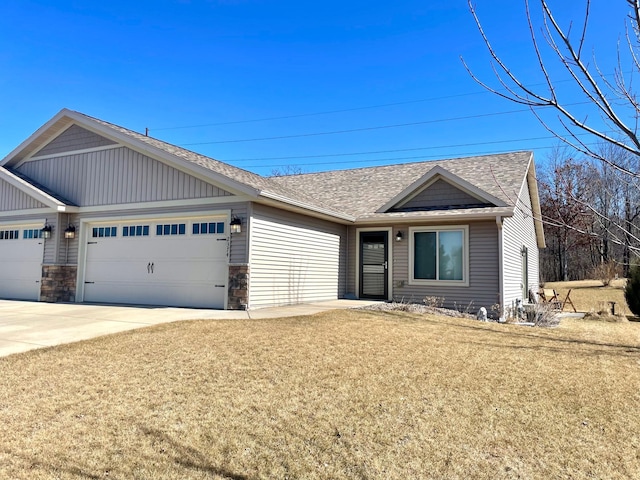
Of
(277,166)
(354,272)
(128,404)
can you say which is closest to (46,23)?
(354,272)

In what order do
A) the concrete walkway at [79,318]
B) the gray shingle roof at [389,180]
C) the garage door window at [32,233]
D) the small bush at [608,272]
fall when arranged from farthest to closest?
the small bush at [608,272] < the gray shingle roof at [389,180] < the garage door window at [32,233] < the concrete walkway at [79,318]

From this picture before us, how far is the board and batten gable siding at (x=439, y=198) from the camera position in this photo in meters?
11.9

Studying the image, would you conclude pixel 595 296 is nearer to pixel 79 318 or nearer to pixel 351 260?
pixel 351 260

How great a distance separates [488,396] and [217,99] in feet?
68.3

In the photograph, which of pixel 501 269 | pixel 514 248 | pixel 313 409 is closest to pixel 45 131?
pixel 313 409

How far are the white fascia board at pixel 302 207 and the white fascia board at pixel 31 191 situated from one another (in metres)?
5.97

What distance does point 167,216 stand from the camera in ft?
34.2

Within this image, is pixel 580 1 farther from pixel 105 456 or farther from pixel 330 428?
pixel 105 456

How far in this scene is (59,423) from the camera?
347 centimetres

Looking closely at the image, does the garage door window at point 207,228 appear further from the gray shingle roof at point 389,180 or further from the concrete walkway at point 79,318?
the gray shingle roof at point 389,180

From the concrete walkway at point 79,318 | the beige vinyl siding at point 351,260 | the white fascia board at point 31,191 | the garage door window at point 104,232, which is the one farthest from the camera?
the beige vinyl siding at point 351,260

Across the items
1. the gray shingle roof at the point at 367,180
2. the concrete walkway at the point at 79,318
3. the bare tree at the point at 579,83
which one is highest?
the gray shingle roof at the point at 367,180

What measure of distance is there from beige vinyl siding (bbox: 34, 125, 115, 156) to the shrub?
16419 mm

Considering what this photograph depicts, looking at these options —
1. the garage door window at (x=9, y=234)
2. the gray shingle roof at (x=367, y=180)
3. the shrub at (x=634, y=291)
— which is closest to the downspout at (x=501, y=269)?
the gray shingle roof at (x=367, y=180)
